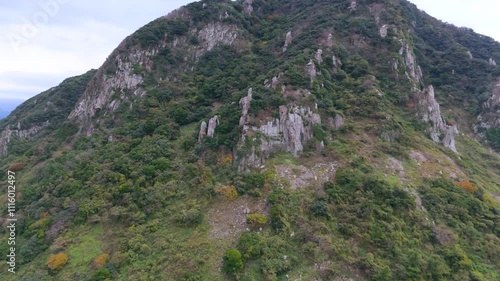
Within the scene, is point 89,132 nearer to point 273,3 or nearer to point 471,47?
point 273,3

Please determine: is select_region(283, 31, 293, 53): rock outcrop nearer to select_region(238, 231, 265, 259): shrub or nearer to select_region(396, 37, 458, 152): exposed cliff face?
select_region(396, 37, 458, 152): exposed cliff face

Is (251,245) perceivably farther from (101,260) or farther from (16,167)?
(16,167)

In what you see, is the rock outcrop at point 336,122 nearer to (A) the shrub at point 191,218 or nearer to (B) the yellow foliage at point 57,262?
(A) the shrub at point 191,218

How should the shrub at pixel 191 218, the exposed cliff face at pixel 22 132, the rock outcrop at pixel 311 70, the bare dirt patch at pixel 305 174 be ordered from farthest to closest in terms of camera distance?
the exposed cliff face at pixel 22 132, the rock outcrop at pixel 311 70, the bare dirt patch at pixel 305 174, the shrub at pixel 191 218

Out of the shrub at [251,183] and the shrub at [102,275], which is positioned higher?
the shrub at [251,183]

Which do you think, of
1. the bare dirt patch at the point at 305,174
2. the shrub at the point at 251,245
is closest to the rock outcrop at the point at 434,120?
the bare dirt patch at the point at 305,174

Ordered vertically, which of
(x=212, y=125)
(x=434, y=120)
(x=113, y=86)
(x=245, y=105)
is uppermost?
(x=113, y=86)

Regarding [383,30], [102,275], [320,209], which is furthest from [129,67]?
[383,30]
